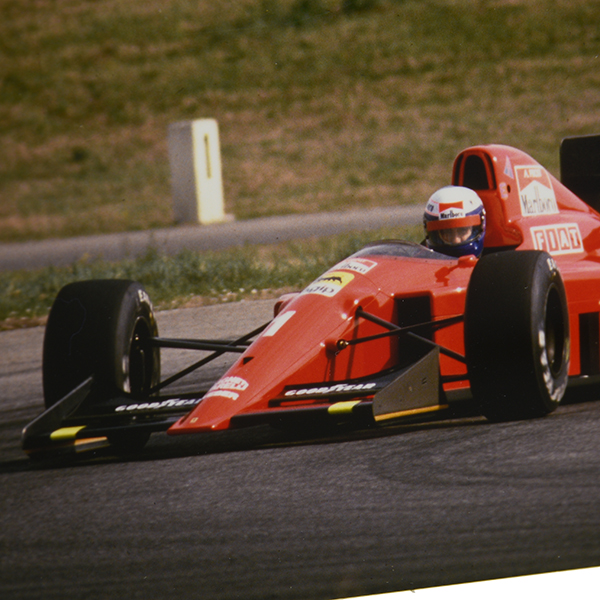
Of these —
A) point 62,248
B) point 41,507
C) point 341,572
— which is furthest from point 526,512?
point 62,248

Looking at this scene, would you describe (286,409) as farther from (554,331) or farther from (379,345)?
(554,331)

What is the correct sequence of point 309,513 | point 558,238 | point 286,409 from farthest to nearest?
point 558,238
point 286,409
point 309,513

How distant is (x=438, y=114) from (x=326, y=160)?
100 inches

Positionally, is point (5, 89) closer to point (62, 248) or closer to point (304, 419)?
point (62, 248)

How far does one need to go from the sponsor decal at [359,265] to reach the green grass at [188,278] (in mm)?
4021

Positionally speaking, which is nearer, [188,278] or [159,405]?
[159,405]

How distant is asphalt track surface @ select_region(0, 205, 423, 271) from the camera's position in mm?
12664

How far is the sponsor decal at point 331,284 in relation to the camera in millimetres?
4105

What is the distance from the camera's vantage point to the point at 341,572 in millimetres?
2783

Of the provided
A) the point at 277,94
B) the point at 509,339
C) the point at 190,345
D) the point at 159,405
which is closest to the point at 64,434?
the point at 159,405

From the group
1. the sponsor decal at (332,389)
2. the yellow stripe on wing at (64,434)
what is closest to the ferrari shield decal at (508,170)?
the sponsor decal at (332,389)

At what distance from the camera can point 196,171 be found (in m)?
15.3

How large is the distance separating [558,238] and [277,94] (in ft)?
59.4

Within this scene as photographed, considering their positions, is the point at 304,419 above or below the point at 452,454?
above
